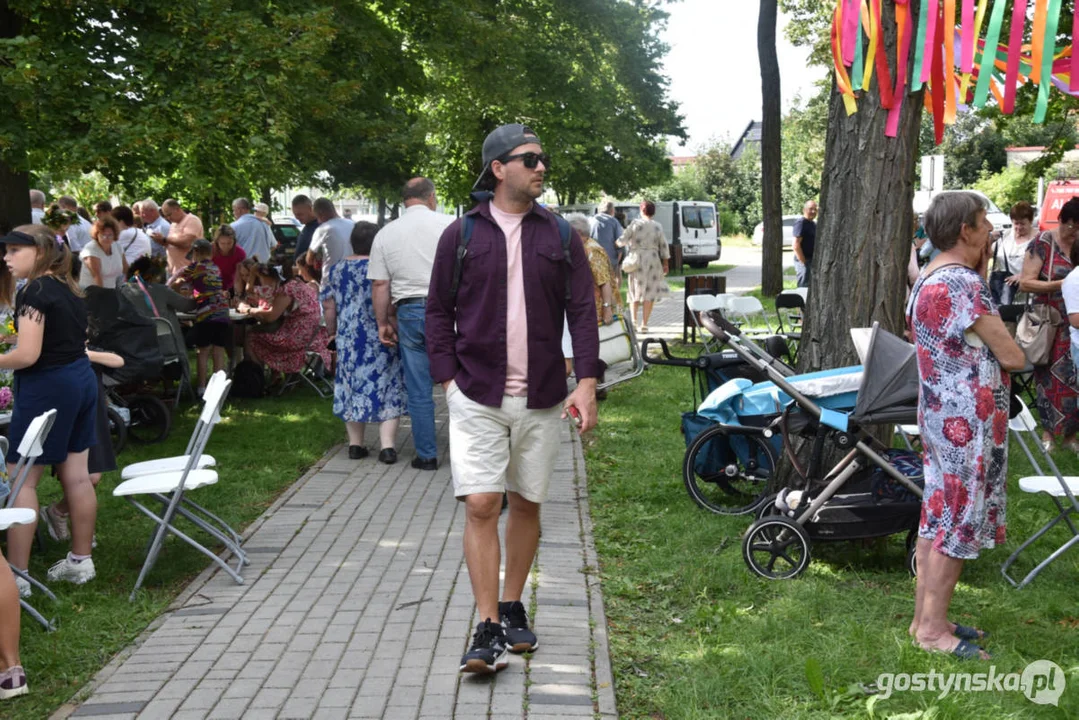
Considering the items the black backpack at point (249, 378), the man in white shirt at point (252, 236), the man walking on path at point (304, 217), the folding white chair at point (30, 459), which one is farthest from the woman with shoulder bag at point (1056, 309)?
the man in white shirt at point (252, 236)

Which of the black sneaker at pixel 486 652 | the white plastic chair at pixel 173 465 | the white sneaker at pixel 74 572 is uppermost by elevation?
the white plastic chair at pixel 173 465

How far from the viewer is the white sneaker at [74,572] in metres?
6.38

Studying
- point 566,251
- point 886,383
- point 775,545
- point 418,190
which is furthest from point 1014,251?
point 566,251

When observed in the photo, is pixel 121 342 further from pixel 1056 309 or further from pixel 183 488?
pixel 1056 309

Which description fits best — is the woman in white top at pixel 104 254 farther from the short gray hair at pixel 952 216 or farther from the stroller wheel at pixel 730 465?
the short gray hair at pixel 952 216

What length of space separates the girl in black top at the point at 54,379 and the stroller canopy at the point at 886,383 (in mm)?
3709

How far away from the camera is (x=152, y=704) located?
462cm

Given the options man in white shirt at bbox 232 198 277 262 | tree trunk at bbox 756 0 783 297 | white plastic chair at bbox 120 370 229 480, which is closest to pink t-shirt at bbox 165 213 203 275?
man in white shirt at bbox 232 198 277 262

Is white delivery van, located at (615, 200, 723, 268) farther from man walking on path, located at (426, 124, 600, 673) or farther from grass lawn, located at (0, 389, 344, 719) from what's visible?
man walking on path, located at (426, 124, 600, 673)

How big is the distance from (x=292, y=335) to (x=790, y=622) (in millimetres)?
8161

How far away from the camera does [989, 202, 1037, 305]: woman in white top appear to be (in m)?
13.0

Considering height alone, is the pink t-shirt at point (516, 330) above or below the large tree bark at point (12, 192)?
below

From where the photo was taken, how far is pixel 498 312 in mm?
4770

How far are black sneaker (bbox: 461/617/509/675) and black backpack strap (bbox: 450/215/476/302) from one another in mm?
1277
